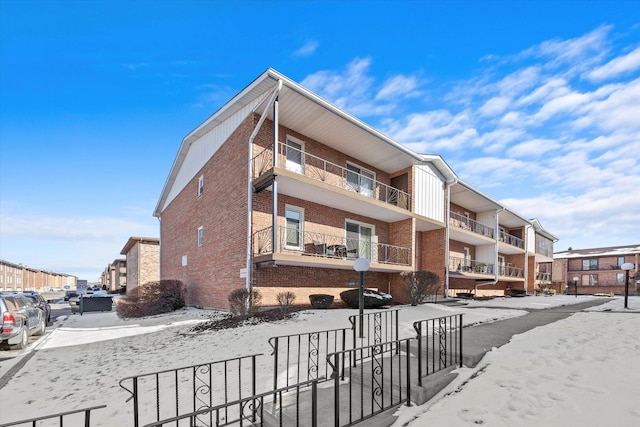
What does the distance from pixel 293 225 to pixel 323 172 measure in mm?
3039

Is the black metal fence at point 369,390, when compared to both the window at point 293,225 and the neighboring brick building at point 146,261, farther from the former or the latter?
the neighboring brick building at point 146,261

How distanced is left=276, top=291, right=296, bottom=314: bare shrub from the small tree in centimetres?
609

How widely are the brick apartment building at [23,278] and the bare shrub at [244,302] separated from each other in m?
58.2

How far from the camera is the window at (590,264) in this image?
4984cm

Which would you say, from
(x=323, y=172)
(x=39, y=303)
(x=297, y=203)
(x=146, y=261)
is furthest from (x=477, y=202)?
(x=146, y=261)

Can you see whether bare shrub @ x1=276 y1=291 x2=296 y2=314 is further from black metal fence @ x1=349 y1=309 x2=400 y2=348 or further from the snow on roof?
the snow on roof

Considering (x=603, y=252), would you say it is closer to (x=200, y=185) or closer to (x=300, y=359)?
(x=200, y=185)

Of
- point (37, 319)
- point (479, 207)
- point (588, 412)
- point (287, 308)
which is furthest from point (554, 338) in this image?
point (479, 207)

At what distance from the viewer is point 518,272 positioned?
102 feet

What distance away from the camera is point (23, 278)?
2537 inches

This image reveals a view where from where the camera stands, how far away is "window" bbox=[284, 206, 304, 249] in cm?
1388

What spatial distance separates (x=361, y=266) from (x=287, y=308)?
18.7 ft

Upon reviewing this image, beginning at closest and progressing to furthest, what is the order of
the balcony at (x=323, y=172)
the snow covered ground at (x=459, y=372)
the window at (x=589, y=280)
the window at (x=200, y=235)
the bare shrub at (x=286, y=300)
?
1. the snow covered ground at (x=459, y=372)
2. the bare shrub at (x=286, y=300)
3. the balcony at (x=323, y=172)
4. the window at (x=200, y=235)
5. the window at (x=589, y=280)

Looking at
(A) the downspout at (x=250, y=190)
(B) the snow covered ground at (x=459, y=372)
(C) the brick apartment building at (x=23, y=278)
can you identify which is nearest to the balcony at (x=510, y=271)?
(B) the snow covered ground at (x=459, y=372)
